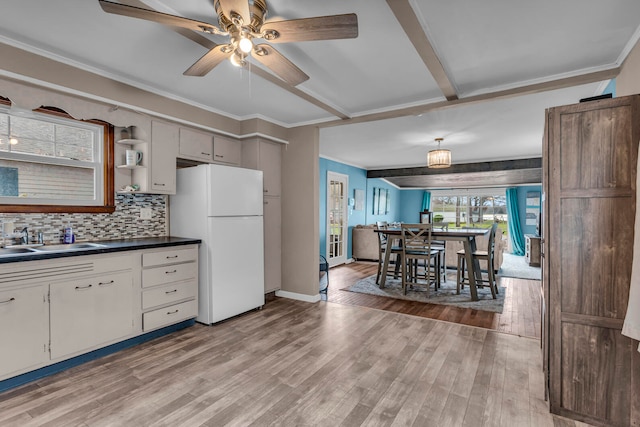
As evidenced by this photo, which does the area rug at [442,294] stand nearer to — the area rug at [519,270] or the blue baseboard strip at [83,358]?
the area rug at [519,270]

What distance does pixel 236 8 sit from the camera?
5.04 feet

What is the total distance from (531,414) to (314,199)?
2931mm

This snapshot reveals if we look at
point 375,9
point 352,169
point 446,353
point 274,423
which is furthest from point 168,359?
point 352,169

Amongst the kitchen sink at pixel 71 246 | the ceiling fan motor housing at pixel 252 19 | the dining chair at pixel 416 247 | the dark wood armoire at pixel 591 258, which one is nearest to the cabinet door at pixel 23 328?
the kitchen sink at pixel 71 246

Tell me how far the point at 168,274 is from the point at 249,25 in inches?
89.3

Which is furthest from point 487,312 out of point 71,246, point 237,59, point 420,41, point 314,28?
point 71,246

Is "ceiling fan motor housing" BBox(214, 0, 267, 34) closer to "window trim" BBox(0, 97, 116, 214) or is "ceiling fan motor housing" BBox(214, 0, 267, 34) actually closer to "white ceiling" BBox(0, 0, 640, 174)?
"white ceiling" BBox(0, 0, 640, 174)

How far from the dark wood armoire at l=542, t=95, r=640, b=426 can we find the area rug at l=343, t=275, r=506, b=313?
2.14 meters

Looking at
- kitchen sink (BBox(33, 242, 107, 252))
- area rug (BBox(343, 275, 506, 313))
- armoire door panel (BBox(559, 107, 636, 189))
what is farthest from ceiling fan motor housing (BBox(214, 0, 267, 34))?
area rug (BBox(343, 275, 506, 313))

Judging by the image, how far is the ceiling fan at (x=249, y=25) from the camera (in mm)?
1530

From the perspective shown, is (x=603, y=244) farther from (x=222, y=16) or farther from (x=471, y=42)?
(x=222, y=16)

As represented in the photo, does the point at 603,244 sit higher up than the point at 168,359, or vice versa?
the point at 603,244

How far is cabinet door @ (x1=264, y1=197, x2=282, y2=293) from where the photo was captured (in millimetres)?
4168

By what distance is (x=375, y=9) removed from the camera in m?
1.85
